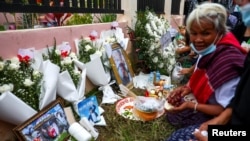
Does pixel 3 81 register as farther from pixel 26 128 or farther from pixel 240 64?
pixel 240 64

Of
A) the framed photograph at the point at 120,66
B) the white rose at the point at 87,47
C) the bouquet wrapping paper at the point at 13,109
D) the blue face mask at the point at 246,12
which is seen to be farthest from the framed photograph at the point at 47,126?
the blue face mask at the point at 246,12

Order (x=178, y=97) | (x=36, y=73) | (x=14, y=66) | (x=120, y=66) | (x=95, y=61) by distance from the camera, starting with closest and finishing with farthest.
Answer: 1. (x=14, y=66)
2. (x=36, y=73)
3. (x=178, y=97)
4. (x=95, y=61)
5. (x=120, y=66)

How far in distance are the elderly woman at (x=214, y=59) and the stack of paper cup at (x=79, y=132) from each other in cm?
80

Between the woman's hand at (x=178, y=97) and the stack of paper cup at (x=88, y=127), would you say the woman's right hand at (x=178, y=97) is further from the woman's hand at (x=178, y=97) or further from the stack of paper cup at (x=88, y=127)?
the stack of paper cup at (x=88, y=127)

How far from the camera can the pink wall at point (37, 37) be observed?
1952 millimetres

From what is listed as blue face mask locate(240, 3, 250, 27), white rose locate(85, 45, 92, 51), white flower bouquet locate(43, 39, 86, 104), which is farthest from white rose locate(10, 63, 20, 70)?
blue face mask locate(240, 3, 250, 27)

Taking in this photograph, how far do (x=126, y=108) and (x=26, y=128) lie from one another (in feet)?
4.22

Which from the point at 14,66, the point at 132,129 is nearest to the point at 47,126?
the point at 14,66

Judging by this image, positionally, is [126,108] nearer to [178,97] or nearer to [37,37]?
[178,97]

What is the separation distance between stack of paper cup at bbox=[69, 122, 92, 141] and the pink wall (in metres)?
0.92

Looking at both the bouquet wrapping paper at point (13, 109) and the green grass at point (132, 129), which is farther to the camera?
the green grass at point (132, 129)

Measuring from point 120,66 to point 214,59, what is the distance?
6.28 feet

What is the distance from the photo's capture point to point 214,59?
1595 millimetres

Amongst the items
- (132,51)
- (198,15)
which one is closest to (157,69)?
(132,51)
